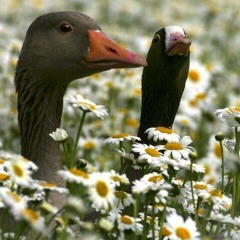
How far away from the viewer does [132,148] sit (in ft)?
15.5

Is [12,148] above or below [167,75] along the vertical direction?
below

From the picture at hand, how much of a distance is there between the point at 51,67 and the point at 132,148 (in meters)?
0.79

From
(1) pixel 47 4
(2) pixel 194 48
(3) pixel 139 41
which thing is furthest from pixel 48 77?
(1) pixel 47 4

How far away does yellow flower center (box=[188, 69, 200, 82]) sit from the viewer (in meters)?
8.39

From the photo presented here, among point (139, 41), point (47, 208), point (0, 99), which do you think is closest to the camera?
point (47, 208)

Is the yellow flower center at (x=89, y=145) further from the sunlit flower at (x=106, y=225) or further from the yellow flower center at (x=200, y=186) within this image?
the sunlit flower at (x=106, y=225)

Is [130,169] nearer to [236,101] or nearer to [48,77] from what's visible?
[48,77]

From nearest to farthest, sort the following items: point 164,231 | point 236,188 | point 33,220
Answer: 1. point 33,220
2. point 164,231
3. point 236,188

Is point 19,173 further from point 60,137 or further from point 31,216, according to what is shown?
point 60,137

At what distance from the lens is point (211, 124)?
8.53m

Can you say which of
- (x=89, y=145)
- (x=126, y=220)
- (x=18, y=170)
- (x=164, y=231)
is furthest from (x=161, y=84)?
(x=18, y=170)

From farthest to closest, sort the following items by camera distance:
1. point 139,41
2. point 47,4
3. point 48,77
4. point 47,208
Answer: point 47,4, point 139,41, point 48,77, point 47,208

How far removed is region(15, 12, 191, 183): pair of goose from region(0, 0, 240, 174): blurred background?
143cm

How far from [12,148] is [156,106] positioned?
1814 millimetres
